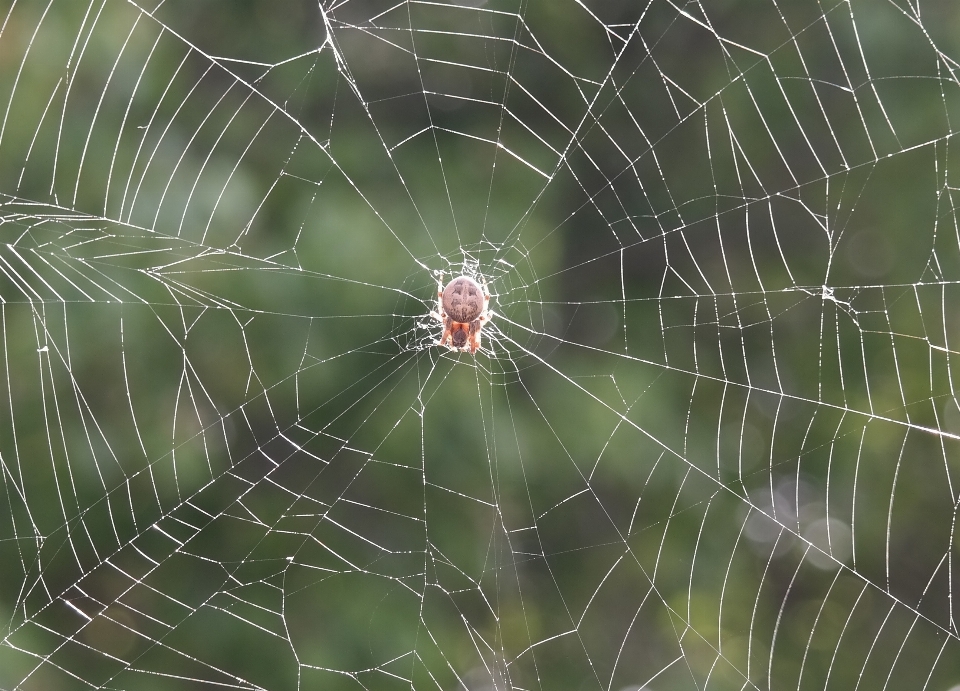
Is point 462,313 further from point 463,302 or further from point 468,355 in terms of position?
point 468,355

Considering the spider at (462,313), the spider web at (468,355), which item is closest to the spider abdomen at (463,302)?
the spider at (462,313)

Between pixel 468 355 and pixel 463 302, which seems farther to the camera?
pixel 468 355

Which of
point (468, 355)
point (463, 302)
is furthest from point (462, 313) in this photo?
point (468, 355)

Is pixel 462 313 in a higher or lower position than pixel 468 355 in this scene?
higher

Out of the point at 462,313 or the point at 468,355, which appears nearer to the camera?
the point at 462,313

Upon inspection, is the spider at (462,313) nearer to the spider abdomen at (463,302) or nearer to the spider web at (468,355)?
the spider abdomen at (463,302)

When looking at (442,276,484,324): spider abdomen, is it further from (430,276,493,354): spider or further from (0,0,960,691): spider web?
(0,0,960,691): spider web
